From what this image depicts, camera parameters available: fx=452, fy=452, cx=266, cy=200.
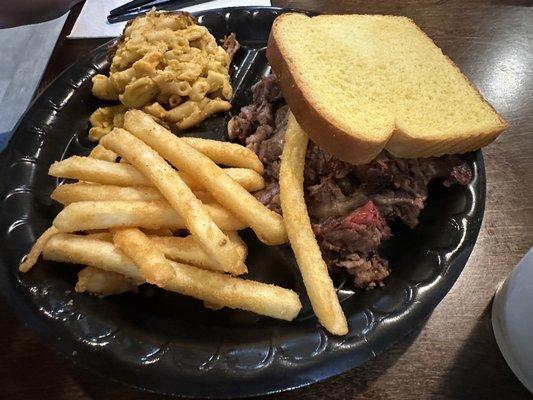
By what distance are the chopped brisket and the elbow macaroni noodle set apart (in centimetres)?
34

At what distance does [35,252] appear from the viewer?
133 centimetres

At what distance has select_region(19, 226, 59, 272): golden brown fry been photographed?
1325 mm

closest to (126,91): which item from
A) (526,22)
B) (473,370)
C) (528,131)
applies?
(473,370)

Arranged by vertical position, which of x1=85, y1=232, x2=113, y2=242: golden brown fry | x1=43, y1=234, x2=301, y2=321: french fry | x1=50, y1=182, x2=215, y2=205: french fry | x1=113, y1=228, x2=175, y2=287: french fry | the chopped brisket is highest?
x1=50, y1=182, x2=215, y2=205: french fry

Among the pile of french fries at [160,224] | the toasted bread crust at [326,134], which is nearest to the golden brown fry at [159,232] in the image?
the pile of french fries at [160,224]

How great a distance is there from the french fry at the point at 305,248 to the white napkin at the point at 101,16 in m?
1.37

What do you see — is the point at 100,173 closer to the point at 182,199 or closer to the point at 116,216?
the point at 116,216

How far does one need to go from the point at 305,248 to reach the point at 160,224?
42cm

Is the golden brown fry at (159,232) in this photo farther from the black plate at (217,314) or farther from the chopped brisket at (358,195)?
the chopped brisket at (358,195)

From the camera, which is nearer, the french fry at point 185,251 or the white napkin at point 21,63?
the french fry at point 185,251

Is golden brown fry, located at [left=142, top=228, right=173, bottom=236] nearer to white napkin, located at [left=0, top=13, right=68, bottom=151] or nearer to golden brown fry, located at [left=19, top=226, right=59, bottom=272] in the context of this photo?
golden brown fry, located at [left=19, top=226, right=59, bottom=272]

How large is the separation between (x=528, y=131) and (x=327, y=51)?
0.98 metres

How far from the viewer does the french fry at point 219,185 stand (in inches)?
51.1

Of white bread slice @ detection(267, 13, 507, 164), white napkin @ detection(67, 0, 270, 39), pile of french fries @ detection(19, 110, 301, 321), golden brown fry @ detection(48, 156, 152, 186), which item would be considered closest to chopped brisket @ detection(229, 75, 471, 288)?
white bread slice @ detection(267, 13, 507, 164)
